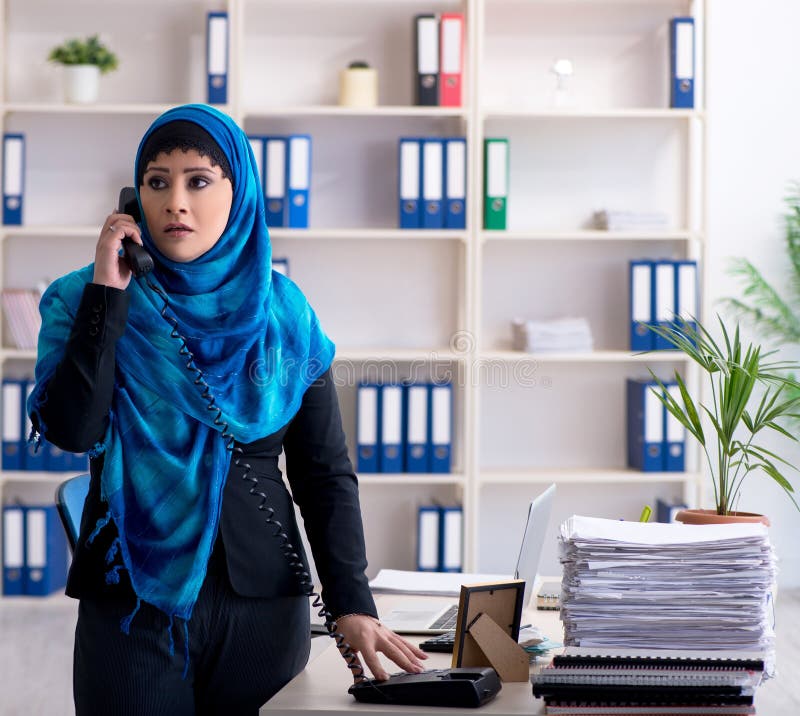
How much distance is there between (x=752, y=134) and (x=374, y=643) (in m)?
3.63

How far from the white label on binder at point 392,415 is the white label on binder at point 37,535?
1367 mm

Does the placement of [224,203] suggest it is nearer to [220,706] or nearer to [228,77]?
[220,706]

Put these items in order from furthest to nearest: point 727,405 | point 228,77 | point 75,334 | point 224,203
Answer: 1. point 228,77
2. point 727,405
3. point 224,203
4. point 75,334

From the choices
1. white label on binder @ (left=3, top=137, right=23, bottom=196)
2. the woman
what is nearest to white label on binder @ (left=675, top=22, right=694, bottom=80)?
white label on binder @ (left=3, top=137, right=23, bottom=196)

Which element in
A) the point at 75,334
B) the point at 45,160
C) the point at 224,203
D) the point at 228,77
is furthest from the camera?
the point at 45,160

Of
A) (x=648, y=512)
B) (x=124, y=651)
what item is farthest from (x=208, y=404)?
(x=648, y=512)

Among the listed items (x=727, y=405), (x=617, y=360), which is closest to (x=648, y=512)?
(x=727, y=405)

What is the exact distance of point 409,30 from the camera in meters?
4.32

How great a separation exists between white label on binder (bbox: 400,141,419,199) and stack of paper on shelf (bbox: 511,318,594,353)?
0.70 metres

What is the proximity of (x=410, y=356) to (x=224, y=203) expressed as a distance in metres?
2.68

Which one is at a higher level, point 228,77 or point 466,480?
point 228,77

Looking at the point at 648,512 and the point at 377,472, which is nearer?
the point at 648,512

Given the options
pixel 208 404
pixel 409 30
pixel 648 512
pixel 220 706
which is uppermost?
pixel 409 30

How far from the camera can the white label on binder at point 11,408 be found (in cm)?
405
